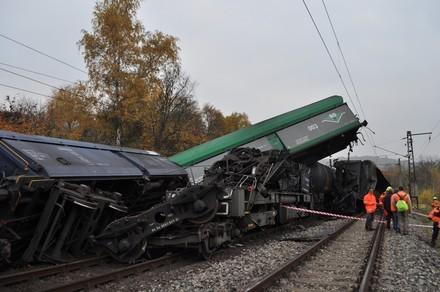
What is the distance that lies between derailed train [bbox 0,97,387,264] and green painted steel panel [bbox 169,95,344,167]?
322cm

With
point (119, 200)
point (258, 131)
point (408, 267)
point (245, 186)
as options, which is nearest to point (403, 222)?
point (258, 131)

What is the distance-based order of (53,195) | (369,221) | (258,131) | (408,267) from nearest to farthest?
(53,195), (408,267), (369,221), (258,131)

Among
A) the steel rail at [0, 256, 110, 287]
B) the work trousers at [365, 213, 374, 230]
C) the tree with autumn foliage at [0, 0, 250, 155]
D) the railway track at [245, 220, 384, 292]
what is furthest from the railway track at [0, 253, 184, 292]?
the tree with autumn foliage at [0, 0, 250, 155]

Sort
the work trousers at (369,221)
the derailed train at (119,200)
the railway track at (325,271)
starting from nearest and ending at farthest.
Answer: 1. the railway track at (325,271)
2. the derailed train at (119,200)
3. the work trousers at (369,221)

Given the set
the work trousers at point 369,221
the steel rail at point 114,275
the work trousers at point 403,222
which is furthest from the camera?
the work trousers at point 369,221

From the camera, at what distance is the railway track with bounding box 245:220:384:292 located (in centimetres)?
613

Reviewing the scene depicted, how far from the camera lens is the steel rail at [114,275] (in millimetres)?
5688

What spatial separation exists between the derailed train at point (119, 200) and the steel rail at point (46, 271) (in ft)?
0.95

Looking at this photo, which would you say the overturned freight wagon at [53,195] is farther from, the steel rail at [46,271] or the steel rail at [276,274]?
the steel rail at [276,274]

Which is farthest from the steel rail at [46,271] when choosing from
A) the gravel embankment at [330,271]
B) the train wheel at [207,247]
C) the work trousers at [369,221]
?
the work trousers at [369,221]

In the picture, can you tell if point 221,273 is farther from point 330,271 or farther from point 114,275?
point 330,271

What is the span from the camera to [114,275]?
6594 millimetres

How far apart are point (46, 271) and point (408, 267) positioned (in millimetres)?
6207

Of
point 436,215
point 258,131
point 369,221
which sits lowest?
point 369,221
